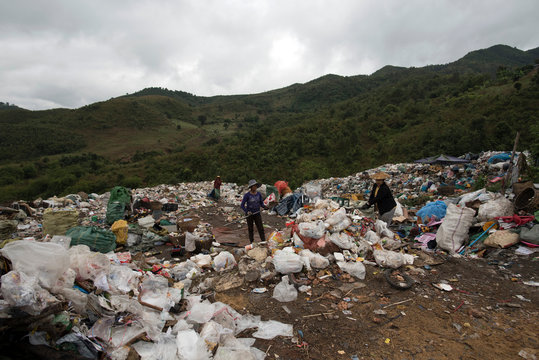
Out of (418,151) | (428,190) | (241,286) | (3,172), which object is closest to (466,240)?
(241,286)

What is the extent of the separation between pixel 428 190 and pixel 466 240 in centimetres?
472

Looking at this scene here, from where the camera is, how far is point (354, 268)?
3.52m

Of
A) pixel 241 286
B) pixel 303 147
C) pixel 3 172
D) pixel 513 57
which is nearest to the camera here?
pixel 241 286

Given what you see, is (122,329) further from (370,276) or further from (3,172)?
(3,172)

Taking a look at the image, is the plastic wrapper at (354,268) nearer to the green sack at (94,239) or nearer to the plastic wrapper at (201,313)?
the plastic wrapper at (201,313)

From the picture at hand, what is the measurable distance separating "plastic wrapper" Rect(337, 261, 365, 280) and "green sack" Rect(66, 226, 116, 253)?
4.04 meters

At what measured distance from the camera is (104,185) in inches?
744

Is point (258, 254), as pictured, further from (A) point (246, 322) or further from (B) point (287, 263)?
(A) point (246, 322)

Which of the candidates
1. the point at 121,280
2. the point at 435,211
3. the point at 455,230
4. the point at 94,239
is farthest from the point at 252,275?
the point at 435,211

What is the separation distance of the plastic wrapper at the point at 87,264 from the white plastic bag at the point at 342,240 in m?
2.98

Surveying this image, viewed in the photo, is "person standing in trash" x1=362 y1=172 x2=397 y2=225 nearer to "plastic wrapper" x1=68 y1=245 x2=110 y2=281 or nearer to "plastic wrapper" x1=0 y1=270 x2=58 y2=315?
"plastic wrapper" x1=68 y1=245 x2=110 y2=281

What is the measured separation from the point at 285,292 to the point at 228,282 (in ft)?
2.65

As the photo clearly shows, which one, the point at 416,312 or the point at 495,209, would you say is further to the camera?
the point at 495,209

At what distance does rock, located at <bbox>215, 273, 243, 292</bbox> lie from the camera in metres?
3.38
